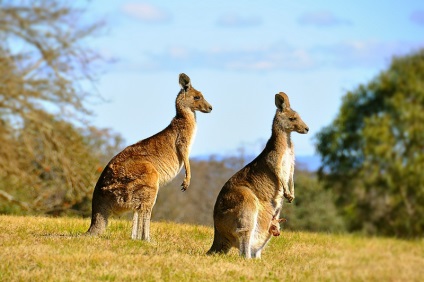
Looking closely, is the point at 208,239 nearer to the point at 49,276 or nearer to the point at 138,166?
the point at 138,166

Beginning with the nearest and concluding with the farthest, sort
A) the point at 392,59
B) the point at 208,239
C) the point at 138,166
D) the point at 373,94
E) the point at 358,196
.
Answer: the point at 358,196 < the point at 392,59 < the point at 373,94 < the point at 138,166 < the point at 208,239

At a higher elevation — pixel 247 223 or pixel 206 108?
pixel 206 108

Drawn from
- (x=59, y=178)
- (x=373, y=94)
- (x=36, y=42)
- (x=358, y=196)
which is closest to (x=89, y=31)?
(x=36, y=42)

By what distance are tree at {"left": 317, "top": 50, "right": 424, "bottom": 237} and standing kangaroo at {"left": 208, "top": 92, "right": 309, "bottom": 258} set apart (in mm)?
3292

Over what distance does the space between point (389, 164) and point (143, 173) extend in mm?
6785

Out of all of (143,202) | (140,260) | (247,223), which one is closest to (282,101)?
(247,223)

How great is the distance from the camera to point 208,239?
12.8 metres

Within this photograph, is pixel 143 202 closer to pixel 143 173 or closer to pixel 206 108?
pixel 143 173

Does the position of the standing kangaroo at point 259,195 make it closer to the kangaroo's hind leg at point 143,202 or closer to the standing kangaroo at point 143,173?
the kangaroo's hind leg at point 143,202

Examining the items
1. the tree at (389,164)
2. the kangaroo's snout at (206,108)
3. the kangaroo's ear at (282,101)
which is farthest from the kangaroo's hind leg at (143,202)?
the tree at (389,164)

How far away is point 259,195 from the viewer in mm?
10320

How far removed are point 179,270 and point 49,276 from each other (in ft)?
5.42

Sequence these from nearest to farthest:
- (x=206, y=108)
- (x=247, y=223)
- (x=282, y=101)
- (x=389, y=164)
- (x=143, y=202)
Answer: (x=389, y=164), (x=247, y=223), (x=282, y=101), (x=143, y=202), (x=206, y=108)

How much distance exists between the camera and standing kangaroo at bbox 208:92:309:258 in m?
10.0
